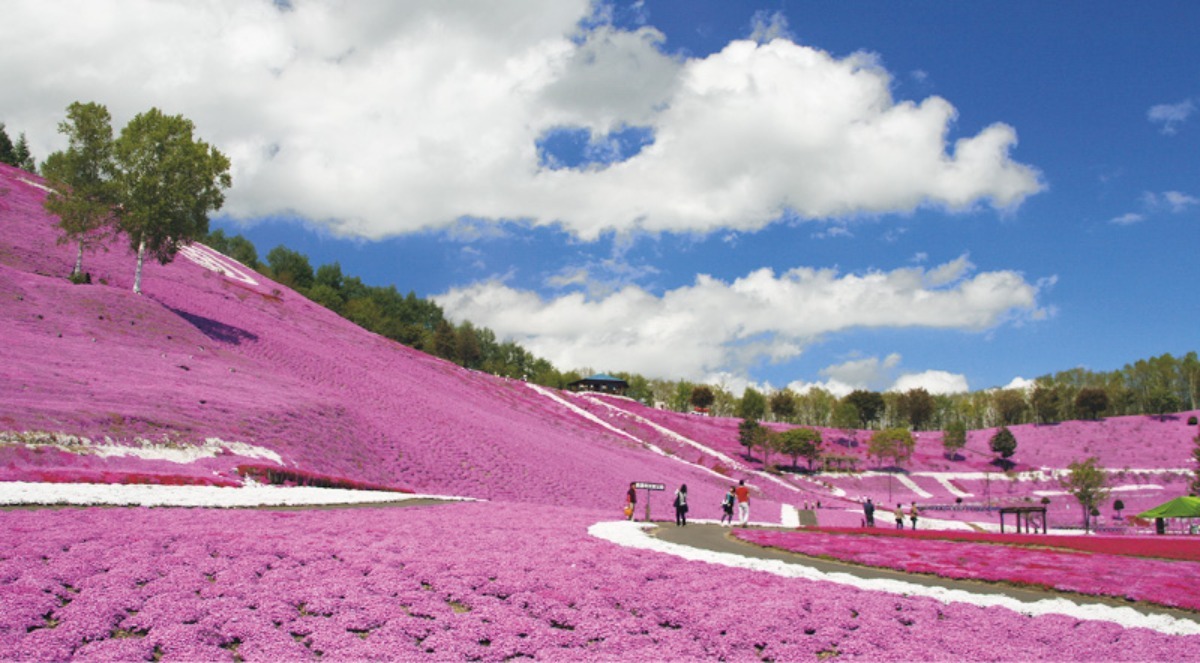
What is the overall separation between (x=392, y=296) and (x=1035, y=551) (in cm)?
16935

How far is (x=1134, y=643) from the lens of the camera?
12.4 m

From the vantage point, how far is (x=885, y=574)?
1886 centimetres

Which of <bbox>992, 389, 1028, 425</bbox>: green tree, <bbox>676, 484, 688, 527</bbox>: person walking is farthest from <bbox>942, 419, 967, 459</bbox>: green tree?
<bbox>676, 484, 688, 527</bbox>: person walking

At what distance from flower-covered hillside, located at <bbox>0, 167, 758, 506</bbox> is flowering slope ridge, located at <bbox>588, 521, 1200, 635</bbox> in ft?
57.3

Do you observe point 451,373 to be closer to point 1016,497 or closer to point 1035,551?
point 1035,551

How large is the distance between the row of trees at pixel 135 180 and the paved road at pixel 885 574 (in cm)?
4363

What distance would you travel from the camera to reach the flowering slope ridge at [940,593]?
14000 millimetres

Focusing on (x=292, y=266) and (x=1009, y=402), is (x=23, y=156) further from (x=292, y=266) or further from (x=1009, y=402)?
(x=1009, y=402)

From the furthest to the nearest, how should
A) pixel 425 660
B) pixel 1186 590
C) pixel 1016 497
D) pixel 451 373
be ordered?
pixel 1016 497 → pixel 451 373 → pixel 1186 590 → pixel 425 660

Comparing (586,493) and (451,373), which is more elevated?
(451,373)

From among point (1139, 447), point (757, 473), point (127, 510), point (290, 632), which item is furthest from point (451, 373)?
point (1139, 447)

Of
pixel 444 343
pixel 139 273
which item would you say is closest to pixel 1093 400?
pixel 444 343

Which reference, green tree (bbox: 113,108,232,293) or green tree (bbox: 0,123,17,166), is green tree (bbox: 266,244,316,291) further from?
green tree (bbox: 113,108,232,293)

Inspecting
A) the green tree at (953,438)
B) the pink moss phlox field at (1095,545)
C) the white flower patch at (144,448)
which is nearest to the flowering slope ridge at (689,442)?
the green tree at (953,438)
